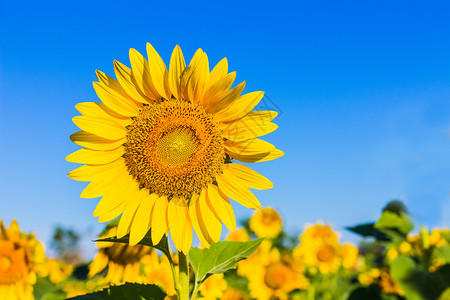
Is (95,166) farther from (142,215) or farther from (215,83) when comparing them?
(215,83)

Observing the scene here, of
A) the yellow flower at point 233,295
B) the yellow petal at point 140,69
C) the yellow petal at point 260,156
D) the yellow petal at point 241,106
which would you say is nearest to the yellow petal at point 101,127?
the yellow petal at point 140,69

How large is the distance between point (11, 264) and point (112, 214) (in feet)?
6.55

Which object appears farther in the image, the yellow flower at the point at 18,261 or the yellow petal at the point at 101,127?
the yellow flower at the point at 18,261

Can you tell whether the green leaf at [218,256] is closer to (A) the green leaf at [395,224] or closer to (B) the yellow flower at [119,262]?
(B) the yellow flower at [119,262]

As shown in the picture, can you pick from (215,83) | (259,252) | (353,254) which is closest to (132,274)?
(215,83)

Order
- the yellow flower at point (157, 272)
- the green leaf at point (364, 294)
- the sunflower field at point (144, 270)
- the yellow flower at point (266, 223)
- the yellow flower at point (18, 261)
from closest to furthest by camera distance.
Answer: the sunflower field at point (144, 270)
the yellow flower at point (157, 272)
the yellow flower at point (18, 261)
the green leaf at point (364, 294)
the yellow flower at point (266, 223)

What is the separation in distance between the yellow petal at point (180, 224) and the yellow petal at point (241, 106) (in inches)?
21.2

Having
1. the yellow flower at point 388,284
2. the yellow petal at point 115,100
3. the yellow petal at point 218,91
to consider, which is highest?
the yellow petal at point 218,91

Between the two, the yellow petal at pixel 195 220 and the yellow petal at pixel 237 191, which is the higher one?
the yellow petal at pixel 237 191

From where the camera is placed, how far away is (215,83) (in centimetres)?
229

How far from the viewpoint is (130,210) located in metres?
2.38

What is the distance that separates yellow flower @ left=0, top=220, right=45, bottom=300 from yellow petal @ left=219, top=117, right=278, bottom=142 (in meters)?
2.48

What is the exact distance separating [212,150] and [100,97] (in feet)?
2.24

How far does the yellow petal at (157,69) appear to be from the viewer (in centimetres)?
230
